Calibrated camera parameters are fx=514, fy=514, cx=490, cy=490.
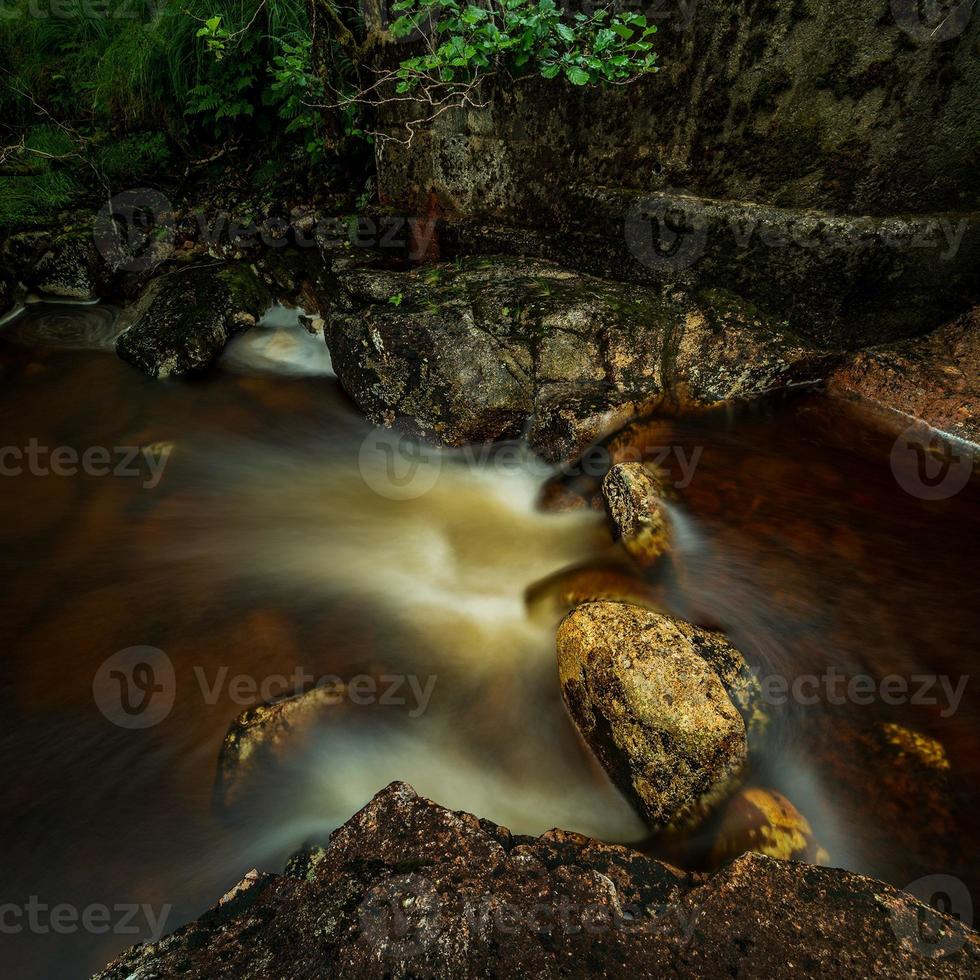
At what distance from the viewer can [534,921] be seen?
1408 millimetres

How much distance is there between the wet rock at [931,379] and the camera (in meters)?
3.31

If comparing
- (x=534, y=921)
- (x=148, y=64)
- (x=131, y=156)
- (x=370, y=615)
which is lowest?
(x=370, y=615)

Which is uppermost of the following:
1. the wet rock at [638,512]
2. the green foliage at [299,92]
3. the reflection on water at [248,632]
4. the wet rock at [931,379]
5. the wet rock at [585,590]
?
the green foliage at [299,92]

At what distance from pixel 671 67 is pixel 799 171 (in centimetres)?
110

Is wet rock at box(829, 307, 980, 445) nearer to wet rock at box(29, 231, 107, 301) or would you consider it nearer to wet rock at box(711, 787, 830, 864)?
wet rock at box(711, 787, 830, 864)

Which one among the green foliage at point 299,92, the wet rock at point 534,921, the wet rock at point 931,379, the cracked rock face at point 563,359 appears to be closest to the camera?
the wet rock at point 534,921

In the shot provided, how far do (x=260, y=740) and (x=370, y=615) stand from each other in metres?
0.90

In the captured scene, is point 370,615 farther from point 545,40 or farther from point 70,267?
point 70,267

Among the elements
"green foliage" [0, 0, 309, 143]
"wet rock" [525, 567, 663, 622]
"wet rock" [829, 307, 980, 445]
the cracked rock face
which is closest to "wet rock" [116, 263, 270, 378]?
"green foliage" [0, 0, 309, 143]

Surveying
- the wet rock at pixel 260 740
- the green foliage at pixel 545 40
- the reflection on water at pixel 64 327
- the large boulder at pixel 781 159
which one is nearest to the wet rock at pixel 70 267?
the reflection on water at pixel 64 327

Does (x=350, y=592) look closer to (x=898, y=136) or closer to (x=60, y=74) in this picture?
(x=898, y=136)

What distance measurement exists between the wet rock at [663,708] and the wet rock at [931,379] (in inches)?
93.2

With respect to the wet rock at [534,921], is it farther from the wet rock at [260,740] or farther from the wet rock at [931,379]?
the wet rock at [931,379]

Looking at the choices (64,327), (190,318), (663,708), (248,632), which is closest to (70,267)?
(64,327)
